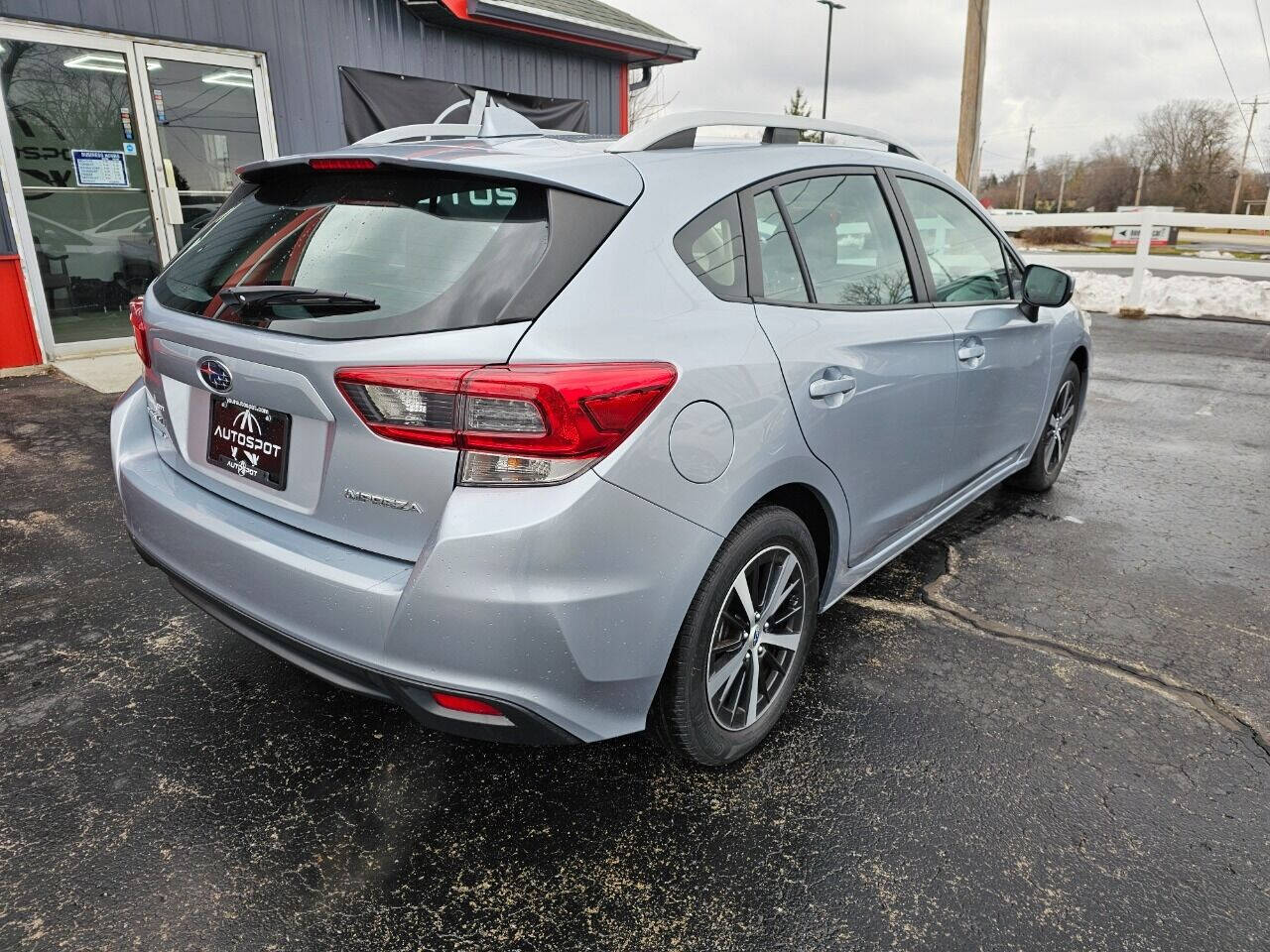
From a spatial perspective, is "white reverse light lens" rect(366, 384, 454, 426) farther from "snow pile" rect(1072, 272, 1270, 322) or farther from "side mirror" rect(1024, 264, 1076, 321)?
"snow pile" rect(1072, 272, 1270, 322)

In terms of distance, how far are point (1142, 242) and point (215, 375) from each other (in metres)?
12.6

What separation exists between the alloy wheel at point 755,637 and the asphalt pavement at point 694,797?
17 centimetres

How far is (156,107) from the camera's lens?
25.2 ft

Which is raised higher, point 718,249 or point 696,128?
point 696,128

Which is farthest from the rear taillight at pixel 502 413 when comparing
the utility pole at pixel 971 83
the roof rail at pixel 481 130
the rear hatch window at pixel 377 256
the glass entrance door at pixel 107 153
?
the utility pole at pixel 971 83

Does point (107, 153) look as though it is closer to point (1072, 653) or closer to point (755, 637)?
point (755, 637)

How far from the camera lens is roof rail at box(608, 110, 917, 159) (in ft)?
7.36

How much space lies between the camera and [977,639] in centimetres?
305

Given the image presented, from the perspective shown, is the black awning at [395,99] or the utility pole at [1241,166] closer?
the black awning at [395,99]

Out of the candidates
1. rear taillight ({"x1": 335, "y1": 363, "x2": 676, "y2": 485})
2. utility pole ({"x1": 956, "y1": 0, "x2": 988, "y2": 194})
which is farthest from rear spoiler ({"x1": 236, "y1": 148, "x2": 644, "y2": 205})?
utility pole ({"x1": 956, "y1": 0, "x2": 988, "y2": 194})

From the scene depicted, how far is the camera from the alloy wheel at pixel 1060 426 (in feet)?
14.5

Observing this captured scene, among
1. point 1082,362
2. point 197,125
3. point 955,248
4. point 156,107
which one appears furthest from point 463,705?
point 197,125

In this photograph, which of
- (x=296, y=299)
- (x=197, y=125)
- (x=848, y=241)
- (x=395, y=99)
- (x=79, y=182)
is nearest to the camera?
(x=296, y=299)

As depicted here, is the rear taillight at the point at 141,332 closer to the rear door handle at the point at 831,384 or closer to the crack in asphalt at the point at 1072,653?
the rear door handle at the point at 831,384
